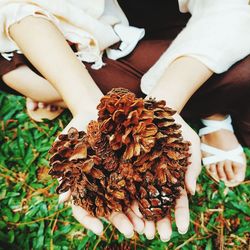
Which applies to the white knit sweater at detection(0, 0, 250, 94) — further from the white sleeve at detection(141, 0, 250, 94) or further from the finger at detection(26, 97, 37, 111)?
the finger at detection(26, 97, 37, 111)

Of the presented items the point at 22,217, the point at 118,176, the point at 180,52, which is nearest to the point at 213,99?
the point at 180,52

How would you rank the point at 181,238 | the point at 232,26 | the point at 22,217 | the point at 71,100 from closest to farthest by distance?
the point at 71,100 < the point at 232,26 < the point at 181,238 < the point at 22,217

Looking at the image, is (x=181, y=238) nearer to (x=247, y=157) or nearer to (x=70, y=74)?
(x=247, y=157)

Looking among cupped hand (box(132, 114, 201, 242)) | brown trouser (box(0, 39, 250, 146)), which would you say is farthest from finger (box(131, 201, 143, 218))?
brown trouser (box(0, 39, 250, 146))

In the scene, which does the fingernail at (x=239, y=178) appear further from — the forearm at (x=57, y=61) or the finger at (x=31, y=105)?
→ the finger at (x=31, y=105)

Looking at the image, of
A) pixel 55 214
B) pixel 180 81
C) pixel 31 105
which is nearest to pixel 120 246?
pixel 55 214

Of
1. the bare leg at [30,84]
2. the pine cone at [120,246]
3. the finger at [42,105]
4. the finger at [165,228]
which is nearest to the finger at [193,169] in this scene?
the finger at [165,228]
